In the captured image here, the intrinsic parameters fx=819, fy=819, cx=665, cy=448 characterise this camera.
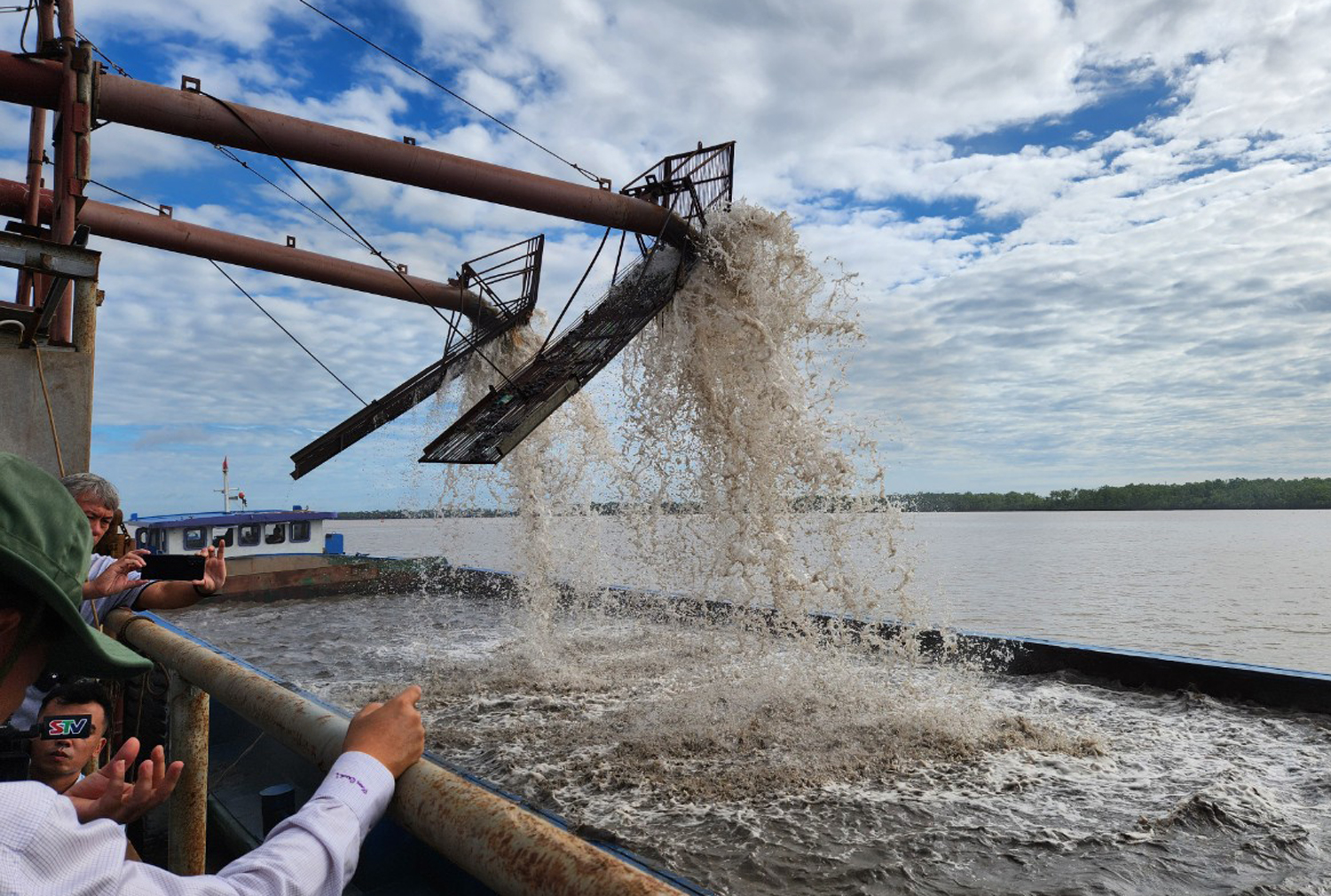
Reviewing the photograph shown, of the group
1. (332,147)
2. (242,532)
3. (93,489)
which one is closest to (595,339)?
(332,147)

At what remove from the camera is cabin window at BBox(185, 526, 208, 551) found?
18234mm

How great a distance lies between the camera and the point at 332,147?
8.06m

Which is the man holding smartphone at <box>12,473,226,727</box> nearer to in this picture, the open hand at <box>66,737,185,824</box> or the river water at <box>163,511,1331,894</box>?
the open hand at <box>66,737,185,824</box>

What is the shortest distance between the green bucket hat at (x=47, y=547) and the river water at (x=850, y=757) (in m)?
3.01

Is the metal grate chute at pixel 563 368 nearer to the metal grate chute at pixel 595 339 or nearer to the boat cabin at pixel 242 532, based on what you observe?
the metal grate chute at pixel 595 339

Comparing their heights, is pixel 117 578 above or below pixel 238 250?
below

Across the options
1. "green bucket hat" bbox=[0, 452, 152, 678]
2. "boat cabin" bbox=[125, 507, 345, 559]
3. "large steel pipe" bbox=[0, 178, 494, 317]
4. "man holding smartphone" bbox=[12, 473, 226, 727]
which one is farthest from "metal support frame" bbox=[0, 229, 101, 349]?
"boat cabin" bbox=[125, 507, 345, 559]

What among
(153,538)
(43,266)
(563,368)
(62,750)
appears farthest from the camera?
(153,538)

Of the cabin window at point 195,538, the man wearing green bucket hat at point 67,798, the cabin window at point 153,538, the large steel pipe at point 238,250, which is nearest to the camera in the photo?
the man wearing green bucket hat at point 67,798

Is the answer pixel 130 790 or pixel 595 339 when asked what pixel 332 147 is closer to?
pixel 595 339

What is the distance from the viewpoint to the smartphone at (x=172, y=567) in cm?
295

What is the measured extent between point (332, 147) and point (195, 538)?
44.8 ft

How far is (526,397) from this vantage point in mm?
7746

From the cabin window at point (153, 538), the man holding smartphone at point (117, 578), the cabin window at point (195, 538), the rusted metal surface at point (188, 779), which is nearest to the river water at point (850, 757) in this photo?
the rusted metal surface at point (188, 779)
